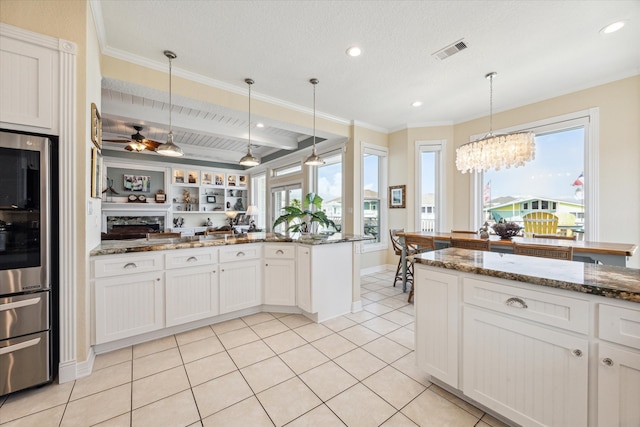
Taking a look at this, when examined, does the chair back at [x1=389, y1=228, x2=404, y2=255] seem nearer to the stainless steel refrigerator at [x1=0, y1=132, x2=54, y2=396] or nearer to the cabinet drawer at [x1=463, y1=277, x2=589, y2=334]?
the cabinet drawer at [x1=463, y1=277, x2=589, y2=334]

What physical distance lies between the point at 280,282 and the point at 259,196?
568 centimetres

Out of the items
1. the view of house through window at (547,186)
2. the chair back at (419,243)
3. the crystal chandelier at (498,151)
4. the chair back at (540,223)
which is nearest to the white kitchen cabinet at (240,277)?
the chair back at (419,243)

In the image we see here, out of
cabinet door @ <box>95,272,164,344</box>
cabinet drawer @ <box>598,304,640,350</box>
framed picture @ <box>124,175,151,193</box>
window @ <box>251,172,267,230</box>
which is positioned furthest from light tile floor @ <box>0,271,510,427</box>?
window @ <box>251,172,267,230</box>

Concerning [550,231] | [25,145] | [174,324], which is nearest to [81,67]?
[25,145]

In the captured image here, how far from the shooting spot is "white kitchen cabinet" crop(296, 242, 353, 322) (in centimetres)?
279

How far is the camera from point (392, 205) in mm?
5207

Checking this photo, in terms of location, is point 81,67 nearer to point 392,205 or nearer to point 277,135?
point 277,135

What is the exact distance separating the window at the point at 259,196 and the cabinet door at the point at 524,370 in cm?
699

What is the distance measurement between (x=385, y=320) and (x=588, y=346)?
6.40 ft

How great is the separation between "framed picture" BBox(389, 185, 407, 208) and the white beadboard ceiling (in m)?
1.59

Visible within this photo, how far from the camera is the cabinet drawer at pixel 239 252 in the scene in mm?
2762

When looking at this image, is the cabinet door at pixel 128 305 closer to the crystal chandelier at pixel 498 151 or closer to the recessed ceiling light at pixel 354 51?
the recessed ceiling light at pixel 354 51

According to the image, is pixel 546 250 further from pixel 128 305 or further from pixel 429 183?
pixel 128 305

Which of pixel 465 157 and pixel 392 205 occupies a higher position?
pixel 465 157
